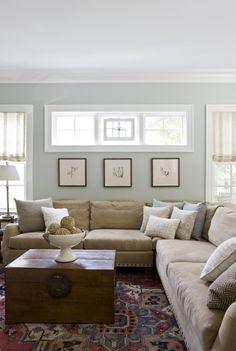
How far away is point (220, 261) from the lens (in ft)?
6.61

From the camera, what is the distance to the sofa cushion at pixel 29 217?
402 centimetres

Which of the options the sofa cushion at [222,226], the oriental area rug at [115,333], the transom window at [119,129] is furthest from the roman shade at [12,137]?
the sofa cushion at [222,226]

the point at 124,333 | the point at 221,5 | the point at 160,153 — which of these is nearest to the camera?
the point at 124,333

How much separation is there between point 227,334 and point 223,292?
290 millimetres

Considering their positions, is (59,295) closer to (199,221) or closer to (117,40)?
(199,221)

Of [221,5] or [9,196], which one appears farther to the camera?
[9,196]

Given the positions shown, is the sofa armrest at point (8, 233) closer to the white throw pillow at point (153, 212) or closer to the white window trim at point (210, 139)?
the white throw pillow at point (153, 212)

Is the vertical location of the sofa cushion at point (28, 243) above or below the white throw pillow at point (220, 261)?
below

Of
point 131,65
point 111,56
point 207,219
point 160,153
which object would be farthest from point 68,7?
point 207,219

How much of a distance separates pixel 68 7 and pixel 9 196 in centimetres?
308

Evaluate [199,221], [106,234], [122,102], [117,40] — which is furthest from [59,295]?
[122,102]

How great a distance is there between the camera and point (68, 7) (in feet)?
9.26

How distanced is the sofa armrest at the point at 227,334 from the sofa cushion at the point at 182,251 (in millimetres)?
1360

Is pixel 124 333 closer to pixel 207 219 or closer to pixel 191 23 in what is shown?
pixel 207 219
